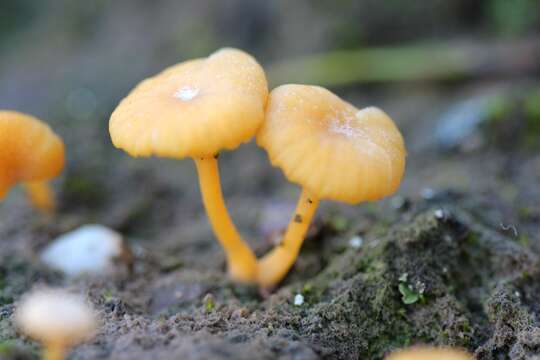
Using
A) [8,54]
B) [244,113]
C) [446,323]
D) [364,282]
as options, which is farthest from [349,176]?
[8,54]

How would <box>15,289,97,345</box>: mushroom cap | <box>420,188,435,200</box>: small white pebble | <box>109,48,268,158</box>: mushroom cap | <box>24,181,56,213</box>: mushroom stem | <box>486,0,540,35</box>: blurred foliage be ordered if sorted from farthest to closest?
1. <box>486,0,540,35</box>: blurred foliage
2. <box>24,181,56,213</box>: mushroom stem
3. <box>420,188,435,200</box>: small white pebble
4. <box>109,48,268,158</box>: mushroom cap
5. <box>15,289,97,345</box>: mushroom cap

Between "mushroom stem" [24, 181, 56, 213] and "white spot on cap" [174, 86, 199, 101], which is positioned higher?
"white spot on cap" [174, 86, 199, 101]

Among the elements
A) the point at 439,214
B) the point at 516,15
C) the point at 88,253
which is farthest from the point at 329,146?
the point at 516,15

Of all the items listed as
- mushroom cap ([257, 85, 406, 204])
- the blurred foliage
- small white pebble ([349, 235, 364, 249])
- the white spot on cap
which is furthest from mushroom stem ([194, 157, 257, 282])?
the blurred foliage

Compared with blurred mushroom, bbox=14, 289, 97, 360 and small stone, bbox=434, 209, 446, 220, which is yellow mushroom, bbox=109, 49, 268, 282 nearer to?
blurred mushroom, bbox=14, 289, 97, 360

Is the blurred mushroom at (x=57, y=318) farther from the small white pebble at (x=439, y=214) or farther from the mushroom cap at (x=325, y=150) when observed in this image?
the small white pebble at (x=439, y=214)

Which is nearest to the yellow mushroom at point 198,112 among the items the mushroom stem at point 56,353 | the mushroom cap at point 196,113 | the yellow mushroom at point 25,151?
the mushroom cap at point 196,113

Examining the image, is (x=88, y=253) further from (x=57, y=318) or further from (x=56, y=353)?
(x=57, y=318)

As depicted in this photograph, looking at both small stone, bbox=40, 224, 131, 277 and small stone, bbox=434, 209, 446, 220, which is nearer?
small stone, bbox=434, 209, 446, 220
